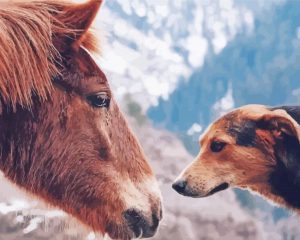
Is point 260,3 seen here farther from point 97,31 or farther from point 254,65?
point 97,31

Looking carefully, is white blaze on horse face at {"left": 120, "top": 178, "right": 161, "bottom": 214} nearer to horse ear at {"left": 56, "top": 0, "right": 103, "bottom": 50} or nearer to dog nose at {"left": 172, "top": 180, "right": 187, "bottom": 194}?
horse ear at {"left": 56, "top": 0, "right": 103, "bottom": 50}

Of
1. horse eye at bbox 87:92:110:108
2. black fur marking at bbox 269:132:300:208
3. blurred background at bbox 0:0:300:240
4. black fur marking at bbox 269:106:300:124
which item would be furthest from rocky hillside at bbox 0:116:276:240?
horse eye at bbox 87:92:110:108

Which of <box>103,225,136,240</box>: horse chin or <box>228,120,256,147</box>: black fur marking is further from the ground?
<box>228,120,256,147</box>: black fur marking

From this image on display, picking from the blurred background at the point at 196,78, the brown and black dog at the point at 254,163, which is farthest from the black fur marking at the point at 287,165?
the blurred background at the point at 196,78

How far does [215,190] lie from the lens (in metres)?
1.81

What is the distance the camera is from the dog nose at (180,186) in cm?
182

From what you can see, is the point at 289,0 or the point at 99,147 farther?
the point at 289,0

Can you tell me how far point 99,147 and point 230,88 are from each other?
859mm

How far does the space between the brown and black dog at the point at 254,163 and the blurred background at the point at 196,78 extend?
0.22 feet

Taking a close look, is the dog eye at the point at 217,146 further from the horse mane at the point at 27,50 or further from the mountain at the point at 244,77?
the horse mane at the point at 27,50

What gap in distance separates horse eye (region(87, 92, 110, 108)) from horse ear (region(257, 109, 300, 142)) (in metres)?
0.66

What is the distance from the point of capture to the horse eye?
1294 millimetres

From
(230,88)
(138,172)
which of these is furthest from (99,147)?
(230,88)

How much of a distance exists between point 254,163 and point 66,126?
0.72 meters
